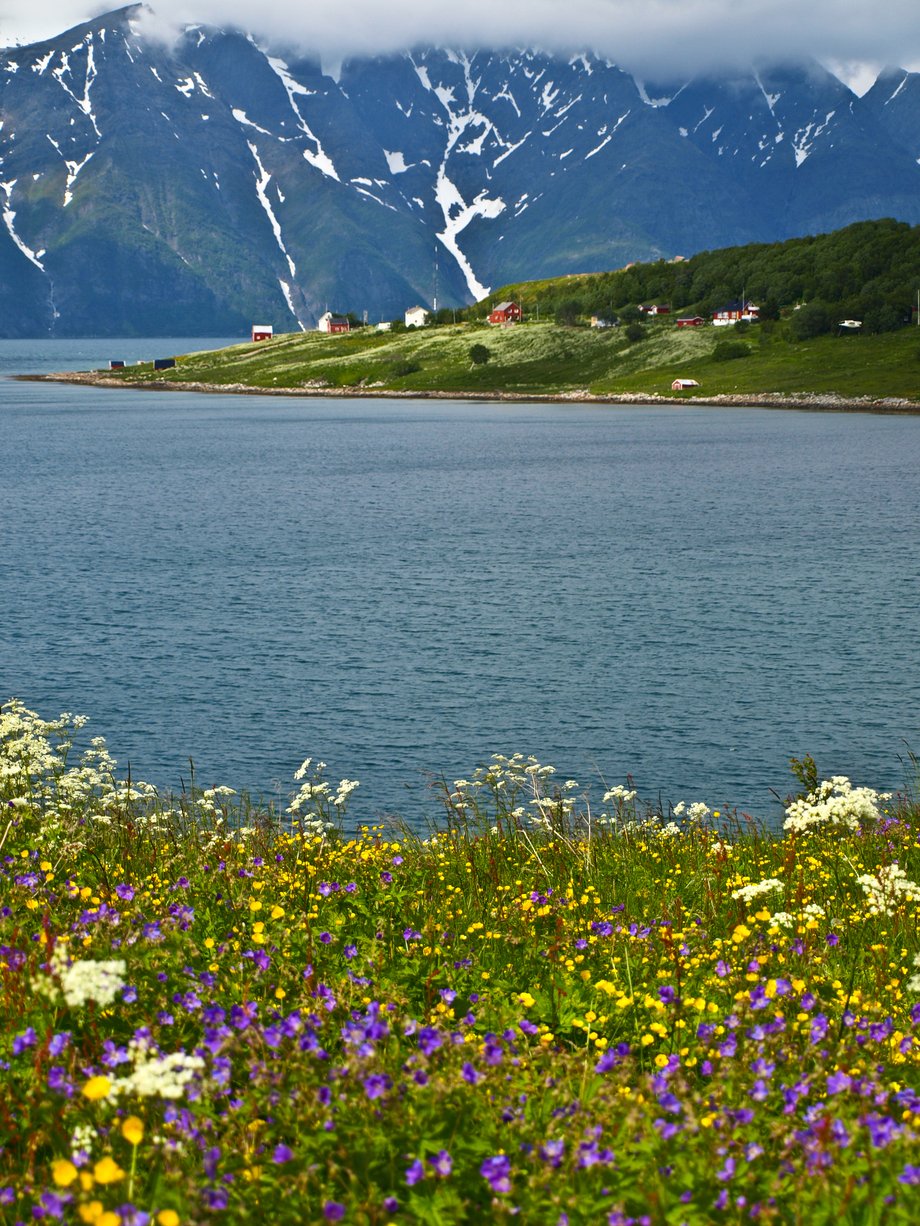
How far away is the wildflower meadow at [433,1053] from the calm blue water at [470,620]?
19106 millimetres

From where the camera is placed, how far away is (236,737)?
3616 cm

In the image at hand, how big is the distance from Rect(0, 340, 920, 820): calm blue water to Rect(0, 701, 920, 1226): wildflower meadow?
1911cm

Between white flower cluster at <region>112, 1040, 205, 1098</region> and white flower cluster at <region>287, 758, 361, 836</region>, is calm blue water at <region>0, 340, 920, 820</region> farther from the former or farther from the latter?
white flower cluster at <region>112, 1040, 205, 1098</region>

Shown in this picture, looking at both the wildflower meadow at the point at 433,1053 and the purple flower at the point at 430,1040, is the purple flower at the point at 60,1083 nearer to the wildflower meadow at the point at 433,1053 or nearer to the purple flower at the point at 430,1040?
the wildflower meadow at the point at 433,1053

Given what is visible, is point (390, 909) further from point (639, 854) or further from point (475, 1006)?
point (639, 854)

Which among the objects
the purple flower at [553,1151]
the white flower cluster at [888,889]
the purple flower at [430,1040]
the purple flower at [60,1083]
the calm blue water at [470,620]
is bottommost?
the calm blue water at [470,620]

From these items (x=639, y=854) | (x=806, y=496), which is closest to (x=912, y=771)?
(x=639, y=854)

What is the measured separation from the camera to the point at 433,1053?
639cm

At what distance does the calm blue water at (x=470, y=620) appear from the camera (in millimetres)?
35219

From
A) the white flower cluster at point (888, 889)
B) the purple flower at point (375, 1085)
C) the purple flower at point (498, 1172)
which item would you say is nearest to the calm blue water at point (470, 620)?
the white flower cluster at point (888, 889)

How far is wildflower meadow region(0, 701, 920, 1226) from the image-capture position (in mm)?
5426

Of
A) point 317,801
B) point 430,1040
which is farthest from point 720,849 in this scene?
point 430,1040

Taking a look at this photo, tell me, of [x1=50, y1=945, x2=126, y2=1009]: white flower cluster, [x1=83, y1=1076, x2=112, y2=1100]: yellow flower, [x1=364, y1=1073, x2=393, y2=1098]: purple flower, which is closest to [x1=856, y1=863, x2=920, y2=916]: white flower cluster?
[x1=364, y1=1073, x2=393, y2=1098]: purple flower

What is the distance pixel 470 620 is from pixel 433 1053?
4563cm
